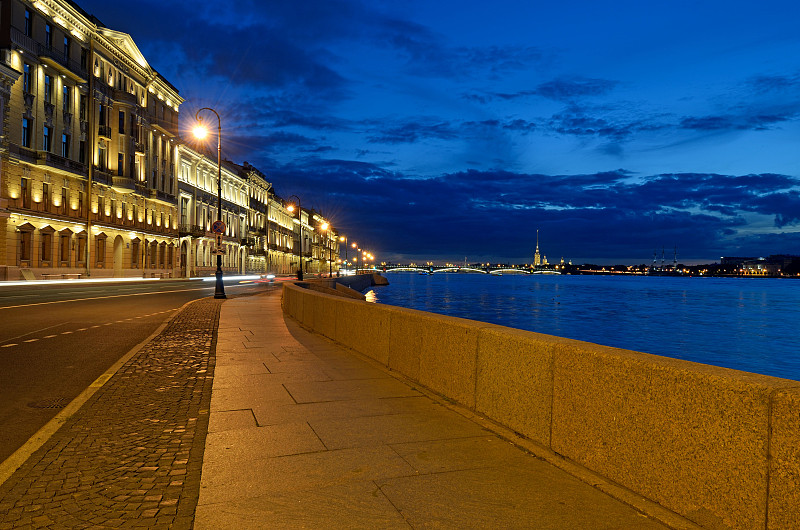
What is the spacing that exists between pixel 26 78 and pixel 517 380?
46.3 metres

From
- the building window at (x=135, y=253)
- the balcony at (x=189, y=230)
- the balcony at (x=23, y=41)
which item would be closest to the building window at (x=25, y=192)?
the balcony at (x=23, y=41)

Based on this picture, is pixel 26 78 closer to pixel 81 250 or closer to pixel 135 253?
pixel 81 250

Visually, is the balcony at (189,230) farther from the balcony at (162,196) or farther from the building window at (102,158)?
the building window at (102,158)

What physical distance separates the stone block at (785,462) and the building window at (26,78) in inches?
1865

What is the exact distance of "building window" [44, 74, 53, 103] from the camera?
41281 millimetres

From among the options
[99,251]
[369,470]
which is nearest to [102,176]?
[99,251]

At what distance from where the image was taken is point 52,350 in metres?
10.4

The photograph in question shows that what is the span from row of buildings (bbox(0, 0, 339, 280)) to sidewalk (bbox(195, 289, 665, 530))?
38.4 m

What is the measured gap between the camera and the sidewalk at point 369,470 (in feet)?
11.4

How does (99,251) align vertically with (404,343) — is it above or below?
above

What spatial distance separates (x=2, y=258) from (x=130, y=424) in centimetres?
3870

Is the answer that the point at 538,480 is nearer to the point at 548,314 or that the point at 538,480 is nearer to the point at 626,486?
the point at 626,486

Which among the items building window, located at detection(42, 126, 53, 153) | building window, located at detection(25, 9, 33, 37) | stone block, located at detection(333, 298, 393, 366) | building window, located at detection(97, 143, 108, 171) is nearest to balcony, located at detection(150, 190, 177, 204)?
building window, located at detection(97, 143, 108, 171)

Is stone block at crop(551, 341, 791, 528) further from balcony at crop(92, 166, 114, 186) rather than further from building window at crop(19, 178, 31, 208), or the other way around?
balcony at crop(92, 166, 114, 186)
